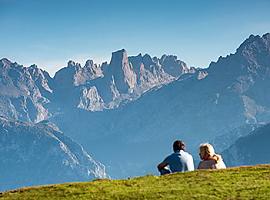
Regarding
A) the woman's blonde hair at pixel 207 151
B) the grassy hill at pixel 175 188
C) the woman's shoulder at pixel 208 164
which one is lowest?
the grassy hill at pixel 175 188

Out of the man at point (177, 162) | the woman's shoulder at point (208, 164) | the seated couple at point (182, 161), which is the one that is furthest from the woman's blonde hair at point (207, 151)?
the man at point (177, 162)

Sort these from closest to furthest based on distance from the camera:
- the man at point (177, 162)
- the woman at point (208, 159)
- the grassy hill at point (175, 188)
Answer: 1. the grassy hill at point (175, 188)
2. the man at point (177, 162)
3. the woman at point (208, 159)

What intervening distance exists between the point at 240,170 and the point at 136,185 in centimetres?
525

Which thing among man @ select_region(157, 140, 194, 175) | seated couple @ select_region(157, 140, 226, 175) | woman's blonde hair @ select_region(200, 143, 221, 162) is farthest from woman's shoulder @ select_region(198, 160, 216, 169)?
man @ select_region(157, 140, 194, 175)

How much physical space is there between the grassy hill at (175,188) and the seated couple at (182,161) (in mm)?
1364

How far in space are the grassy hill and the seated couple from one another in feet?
4.47

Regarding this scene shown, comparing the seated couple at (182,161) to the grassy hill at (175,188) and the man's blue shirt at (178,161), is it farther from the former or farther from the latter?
the grassy hill at (175,188)

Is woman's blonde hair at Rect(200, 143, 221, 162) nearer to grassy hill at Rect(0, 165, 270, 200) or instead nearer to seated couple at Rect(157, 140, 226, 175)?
seated couple at Rect(157, 140, 226, 175)

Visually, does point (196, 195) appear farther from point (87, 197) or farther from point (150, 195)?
point (87, 197)

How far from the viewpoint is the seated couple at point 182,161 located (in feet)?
87.1

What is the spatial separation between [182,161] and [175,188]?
473cm

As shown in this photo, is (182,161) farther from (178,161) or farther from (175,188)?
(175,188)

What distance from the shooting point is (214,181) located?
22.9 metres

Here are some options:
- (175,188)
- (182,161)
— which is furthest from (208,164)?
(175,188)
